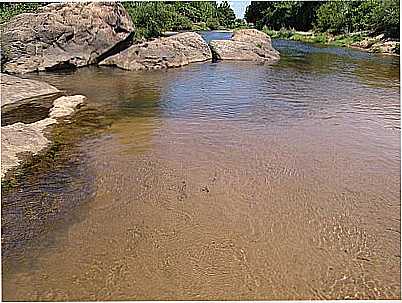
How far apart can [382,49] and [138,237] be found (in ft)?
79.9

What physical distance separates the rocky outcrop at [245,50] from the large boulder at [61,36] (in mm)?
4867

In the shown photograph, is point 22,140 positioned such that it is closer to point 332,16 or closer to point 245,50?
point 245,50

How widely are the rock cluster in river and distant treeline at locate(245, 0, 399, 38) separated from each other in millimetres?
12906

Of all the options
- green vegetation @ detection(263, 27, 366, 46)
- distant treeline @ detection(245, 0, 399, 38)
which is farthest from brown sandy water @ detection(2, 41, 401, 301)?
green vegetation @ detection(263, 27, 366, 46)

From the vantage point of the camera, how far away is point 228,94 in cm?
1363

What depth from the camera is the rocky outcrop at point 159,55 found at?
742 inches

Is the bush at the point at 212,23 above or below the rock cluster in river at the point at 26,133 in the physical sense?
above

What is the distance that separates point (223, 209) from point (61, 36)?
46.9ft

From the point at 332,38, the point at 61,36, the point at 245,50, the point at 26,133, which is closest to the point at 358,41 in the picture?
the point at 332,38

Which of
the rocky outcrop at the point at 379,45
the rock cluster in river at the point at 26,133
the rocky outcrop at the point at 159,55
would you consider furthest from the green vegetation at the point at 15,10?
the rocky outcrop at the point at 379,45

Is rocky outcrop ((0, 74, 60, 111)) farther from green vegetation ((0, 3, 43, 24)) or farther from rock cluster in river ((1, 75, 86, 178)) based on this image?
green vegetation ((0, 3, 43, 24))

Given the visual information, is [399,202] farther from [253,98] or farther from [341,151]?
[253,98]

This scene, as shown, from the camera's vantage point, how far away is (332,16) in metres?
39.6

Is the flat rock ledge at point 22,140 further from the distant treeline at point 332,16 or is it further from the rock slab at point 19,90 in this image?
the distant treeline at point 332,16
